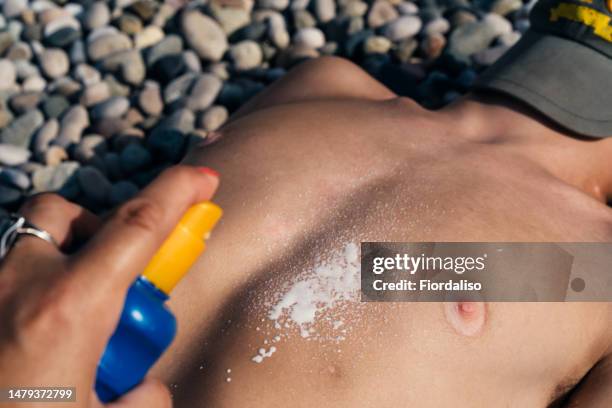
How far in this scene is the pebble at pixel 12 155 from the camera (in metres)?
1.84

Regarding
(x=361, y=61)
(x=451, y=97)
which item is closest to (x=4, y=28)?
(x=361, y=61)

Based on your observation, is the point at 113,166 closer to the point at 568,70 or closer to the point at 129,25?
the point at 129,25

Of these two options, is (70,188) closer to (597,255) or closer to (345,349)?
(345,349)

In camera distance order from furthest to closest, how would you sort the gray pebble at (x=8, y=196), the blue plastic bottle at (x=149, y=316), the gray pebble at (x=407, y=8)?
the gray pebble at (x=407, y=8) → the gray pebble at (x=8, y=196) → the blue plastic bottle at (x=149, y=316)

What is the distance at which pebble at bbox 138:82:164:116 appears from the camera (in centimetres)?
197

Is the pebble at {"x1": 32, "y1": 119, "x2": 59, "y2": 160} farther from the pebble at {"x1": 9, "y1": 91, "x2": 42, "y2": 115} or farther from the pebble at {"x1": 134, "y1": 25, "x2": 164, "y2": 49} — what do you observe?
the pebble at {"x1": 134, "y1": 25, "x2": 164, "y2": 49}

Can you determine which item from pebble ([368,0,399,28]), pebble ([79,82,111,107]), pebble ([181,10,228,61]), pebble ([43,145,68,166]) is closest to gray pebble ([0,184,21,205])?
pebble ([43,145,68,166])

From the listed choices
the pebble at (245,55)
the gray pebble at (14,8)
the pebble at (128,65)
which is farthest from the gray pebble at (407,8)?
the gray pebble at (14,8)

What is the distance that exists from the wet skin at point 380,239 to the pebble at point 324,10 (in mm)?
802

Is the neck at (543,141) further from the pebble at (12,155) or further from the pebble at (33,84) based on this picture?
the pebble at (33,84)

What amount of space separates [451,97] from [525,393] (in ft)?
3.56

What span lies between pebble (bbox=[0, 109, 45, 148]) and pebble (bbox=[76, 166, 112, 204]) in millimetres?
272

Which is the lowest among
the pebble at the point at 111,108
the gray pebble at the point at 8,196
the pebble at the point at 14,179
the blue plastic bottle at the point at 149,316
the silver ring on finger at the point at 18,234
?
the gray pebble at the point at 8,196

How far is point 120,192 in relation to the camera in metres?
1.76
